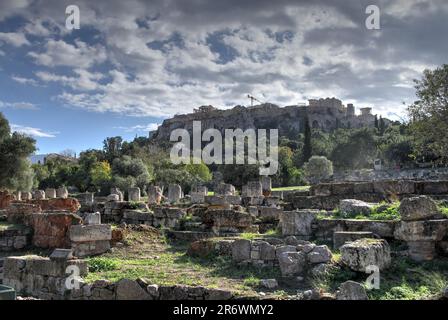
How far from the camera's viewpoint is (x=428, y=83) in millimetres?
19625

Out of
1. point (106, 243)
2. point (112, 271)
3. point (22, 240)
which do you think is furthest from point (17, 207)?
point (112, 271)

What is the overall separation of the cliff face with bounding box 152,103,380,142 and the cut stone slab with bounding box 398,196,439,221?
133 metres

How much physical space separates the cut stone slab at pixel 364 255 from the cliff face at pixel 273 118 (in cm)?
13423

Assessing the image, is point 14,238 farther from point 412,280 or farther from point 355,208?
point 412,280

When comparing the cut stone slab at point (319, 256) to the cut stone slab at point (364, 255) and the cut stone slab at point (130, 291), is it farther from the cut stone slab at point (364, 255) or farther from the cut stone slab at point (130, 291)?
the cut stone slab at point (130, 291)

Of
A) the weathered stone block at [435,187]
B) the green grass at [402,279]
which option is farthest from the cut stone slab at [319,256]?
the weathered stone block at [435,187]

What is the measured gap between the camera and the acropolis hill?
15038 centimetres

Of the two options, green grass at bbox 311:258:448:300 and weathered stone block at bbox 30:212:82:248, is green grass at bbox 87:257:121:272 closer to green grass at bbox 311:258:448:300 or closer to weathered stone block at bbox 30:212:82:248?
weathered stone block at bbox 30:212:82:248

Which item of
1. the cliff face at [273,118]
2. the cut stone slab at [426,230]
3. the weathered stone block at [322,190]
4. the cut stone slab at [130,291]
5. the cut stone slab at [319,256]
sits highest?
the cliff face at [273,118]

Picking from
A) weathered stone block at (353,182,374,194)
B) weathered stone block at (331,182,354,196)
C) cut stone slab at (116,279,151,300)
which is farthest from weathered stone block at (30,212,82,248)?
weathered stone block at (353,182,374,194)

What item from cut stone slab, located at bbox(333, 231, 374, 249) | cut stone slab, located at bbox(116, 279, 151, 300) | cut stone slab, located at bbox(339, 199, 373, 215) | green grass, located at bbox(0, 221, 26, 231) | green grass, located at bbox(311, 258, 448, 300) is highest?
cut stone slab, located at bbox(339, 199, 373, 215)

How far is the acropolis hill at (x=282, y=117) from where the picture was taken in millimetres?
150375

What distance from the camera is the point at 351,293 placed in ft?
22.6

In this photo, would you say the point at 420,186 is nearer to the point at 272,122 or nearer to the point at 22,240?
the point at 22,240
